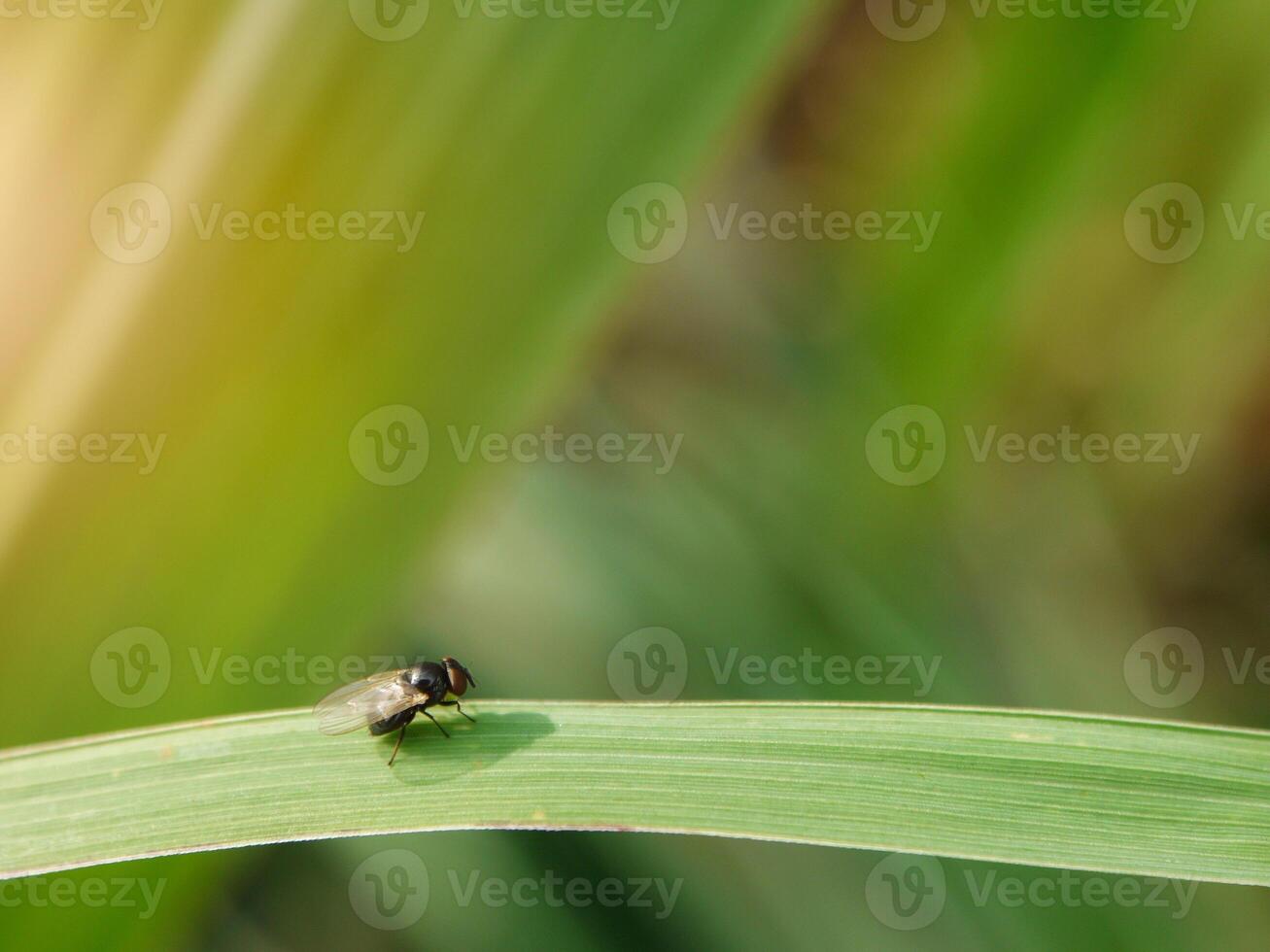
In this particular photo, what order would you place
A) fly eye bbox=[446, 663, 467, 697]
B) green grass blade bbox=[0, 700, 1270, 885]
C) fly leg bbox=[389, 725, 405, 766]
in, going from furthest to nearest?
fly eye bbox=[446, 663, 467, 697] → fly leg bbox=[389, 725, 405, 766] → green grass blade bbox=[0, 700, 1270, 885]

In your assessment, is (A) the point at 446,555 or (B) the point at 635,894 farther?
(A) the point at 446,555

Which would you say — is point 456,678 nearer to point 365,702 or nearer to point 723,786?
point 365,702

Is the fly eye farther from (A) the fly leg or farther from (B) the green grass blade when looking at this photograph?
(B) the green grass blade

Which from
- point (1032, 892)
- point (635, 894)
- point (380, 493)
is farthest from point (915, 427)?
point (380, 493)

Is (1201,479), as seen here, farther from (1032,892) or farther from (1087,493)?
(1032,892)

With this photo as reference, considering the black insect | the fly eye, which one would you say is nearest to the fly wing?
the black insect
